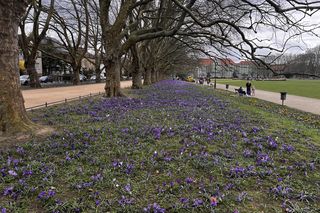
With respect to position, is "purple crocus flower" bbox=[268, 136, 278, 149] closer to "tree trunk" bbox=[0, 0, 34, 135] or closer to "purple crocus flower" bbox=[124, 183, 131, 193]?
"purple crocus flower" bbox=[124, 183, 131, 193]

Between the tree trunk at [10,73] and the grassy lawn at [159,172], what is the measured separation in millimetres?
854

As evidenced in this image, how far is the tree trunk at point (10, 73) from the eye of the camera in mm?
5152

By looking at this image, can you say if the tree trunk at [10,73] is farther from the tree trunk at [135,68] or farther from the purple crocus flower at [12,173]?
the tree trunk at [135,68]

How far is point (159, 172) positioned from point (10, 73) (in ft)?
13.3

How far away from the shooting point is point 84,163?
384cm

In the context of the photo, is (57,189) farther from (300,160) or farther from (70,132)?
(300,160)

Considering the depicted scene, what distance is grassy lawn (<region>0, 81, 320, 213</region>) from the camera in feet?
9.02

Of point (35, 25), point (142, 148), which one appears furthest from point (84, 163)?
point (35, 25)

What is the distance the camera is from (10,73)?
5.30m

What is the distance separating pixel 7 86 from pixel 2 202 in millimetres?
3316

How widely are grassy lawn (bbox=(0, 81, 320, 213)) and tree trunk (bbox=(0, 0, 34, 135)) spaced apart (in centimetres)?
85

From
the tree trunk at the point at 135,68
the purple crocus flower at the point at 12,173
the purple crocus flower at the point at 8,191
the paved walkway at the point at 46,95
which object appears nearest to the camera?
the purple crocus flower at the point at 8,191

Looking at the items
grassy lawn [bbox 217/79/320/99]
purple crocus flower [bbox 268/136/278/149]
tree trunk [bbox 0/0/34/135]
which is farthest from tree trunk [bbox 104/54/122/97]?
grassy lawn [bbox 217/79/320/99]

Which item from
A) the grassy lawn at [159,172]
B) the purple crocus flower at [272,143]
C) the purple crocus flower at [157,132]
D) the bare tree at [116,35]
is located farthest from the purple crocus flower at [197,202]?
the bare tree at [116,35]
